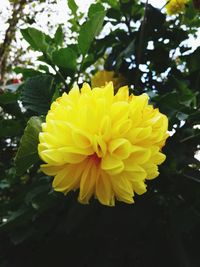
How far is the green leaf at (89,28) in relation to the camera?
0.90 meters

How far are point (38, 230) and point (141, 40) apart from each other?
0.59 m

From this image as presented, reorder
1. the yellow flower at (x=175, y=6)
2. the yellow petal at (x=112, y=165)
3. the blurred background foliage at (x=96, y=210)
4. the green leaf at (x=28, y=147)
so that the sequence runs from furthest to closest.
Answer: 1. the yellow flower at (x=175, y=6)
2. the blurred background foliage at (x=96, y=210)
3. the green leaf at (x=28, y=147)
4. the yellow petal at (x=112, y=165)

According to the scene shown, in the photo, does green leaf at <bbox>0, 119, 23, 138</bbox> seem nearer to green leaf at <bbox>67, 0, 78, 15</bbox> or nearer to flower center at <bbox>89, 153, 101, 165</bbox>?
flower center at <bbox>89, 153, 101, 165</bbox>

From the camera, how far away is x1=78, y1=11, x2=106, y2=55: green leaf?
2.94ft

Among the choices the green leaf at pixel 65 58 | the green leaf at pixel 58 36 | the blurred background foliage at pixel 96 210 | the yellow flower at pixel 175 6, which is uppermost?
the yellow flower at pixel 175 6

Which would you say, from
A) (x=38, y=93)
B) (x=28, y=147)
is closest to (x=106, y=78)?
(x=38, y=93)

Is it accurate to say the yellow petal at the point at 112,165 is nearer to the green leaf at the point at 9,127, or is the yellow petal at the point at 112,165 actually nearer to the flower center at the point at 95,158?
the flower center at the point at 95,158

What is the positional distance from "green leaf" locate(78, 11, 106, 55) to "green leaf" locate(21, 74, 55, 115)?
14 cm

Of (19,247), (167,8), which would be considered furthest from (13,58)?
(19,247)

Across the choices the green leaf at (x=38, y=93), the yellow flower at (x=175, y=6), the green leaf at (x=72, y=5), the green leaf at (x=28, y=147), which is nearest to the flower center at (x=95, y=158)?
the green leaf at (x=28, y=147)

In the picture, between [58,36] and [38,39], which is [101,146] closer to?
[38,39]

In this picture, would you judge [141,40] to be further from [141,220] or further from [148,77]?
[141,220]

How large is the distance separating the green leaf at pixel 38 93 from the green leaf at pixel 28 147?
19 cm

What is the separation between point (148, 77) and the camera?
131 cm
